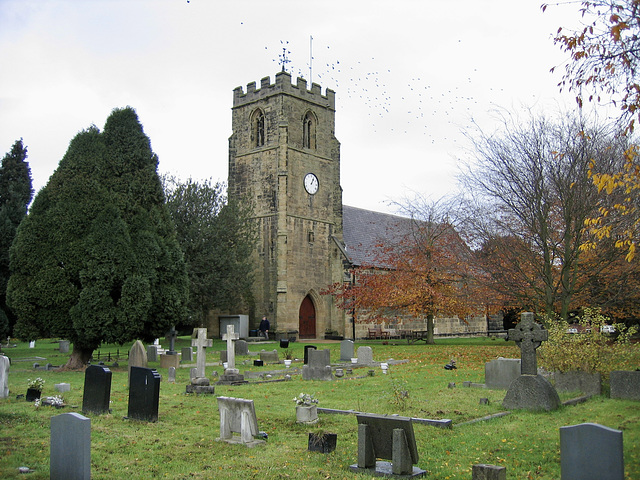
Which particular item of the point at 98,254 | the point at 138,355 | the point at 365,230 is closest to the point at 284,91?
the point at 365,230

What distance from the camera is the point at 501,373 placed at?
13.9 metres

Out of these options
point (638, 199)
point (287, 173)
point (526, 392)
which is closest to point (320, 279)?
point (287, 173)

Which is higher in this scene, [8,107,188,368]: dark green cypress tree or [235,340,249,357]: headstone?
[8,107,188,368]: dark green cypress tree

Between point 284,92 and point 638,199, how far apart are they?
2614cm

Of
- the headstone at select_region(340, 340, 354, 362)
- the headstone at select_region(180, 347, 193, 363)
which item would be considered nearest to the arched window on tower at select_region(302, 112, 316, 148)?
the headstone at select_region(340, 340, 354, 362)

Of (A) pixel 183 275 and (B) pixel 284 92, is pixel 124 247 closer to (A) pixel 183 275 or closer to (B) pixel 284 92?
(A) pixel 183 275

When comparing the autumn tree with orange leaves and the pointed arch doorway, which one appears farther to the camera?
the pointed arch doorway

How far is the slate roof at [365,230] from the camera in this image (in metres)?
40.2

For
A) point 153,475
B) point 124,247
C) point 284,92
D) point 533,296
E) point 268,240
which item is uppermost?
point 284,92

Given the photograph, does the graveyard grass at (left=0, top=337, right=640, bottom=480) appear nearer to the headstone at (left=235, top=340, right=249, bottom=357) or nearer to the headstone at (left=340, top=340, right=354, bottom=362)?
the headstone at (left=340, top=340, right=354, bottom=362)

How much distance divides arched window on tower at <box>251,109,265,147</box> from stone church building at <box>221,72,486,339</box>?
7 cm

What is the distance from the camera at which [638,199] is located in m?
14.5

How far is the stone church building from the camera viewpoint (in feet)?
119

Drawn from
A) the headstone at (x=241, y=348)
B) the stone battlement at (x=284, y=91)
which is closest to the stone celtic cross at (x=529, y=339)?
the headstone at (x=241, y=348)
